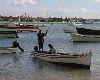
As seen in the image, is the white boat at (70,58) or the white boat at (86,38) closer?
the white boat at (70,58)

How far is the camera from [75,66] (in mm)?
25578

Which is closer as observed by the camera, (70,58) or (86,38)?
(70,58)

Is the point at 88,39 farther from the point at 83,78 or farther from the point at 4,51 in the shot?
the point at 83,78

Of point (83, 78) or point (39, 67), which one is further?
point (39, 67)

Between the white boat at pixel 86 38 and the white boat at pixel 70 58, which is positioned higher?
the white boat at pixel 70 58

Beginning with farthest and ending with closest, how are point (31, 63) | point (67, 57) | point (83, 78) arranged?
point (31, 63)
point (67, 57)
point (83, 78)

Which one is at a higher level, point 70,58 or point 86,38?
point 70,58

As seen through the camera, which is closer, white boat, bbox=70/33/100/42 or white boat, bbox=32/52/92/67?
white boat, bbox=32/52/92/67

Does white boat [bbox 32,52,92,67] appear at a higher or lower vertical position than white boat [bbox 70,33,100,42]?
higher

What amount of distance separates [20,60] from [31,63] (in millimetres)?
2785

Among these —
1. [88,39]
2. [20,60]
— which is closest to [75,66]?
[20,60]

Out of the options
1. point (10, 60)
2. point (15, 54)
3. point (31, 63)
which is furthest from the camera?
point (15, 54)

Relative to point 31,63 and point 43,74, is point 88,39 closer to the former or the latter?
point 31,63

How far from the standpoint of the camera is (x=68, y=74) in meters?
23.2
